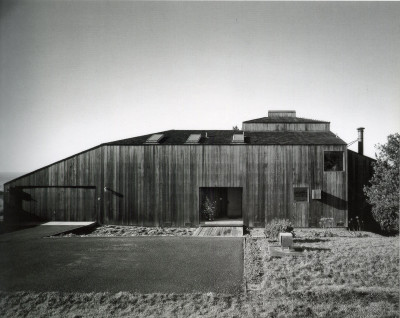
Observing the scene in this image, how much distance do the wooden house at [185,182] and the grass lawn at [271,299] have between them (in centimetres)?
884

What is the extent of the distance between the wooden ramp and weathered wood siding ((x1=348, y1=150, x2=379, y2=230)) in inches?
333

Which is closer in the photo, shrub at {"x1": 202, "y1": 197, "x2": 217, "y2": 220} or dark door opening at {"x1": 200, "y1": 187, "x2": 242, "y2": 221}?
shrub at {"x1": 202, "y1": 197, "x2": 217, "y2": 220}

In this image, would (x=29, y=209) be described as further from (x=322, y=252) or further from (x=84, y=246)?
(x=322, y=252)

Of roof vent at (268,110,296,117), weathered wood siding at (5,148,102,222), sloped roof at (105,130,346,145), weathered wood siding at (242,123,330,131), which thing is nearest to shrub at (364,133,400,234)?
sloped roof at (105,130,346,145)

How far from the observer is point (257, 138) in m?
22.0

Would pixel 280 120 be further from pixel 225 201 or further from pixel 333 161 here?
pixel 225 201

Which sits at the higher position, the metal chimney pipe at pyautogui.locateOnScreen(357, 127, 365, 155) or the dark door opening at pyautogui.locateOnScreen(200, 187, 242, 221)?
the metal chimney pipe at pyautogui.locateOnScreen(357, 127, 365, 155)

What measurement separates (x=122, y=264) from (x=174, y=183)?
932 cm

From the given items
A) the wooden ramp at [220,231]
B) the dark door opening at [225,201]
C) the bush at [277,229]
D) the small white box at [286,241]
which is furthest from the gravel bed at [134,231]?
the small white box at [286,241]

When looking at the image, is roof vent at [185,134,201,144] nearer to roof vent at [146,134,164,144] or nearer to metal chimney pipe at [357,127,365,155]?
roof vent at [146,134,164,144]

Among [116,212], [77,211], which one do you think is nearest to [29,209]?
[77,211]

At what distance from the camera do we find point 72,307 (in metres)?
8.34

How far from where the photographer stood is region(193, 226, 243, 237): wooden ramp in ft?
57.1

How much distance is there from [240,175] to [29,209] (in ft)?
51.1
